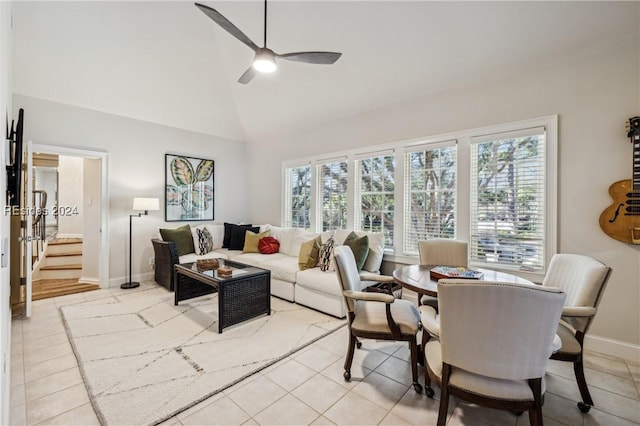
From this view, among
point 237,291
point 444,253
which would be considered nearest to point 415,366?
point 444,253

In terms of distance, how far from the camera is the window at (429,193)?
364 cm

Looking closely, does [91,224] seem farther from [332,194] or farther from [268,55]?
[268,55]

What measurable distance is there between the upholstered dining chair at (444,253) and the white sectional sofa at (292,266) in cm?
86

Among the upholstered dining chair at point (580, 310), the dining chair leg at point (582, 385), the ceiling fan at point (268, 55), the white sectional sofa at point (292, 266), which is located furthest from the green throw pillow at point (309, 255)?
the dining chair leg at point (582, 385)

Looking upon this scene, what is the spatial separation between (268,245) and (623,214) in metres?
4.38

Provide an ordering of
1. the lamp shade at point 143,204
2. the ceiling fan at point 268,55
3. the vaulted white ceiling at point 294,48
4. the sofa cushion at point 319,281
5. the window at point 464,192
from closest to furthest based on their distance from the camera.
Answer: the ceiling fan at point 268,55 < the vaulted white ceiling at point 294,48 < the window at point 464,192 < the sofa cushion at point 319,281 < the lamp shade at point 143,204

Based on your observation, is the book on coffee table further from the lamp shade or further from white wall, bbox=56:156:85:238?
white wall, bbox=56:156:85:238

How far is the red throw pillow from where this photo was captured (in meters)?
4.93

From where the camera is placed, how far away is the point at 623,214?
2.56 metres

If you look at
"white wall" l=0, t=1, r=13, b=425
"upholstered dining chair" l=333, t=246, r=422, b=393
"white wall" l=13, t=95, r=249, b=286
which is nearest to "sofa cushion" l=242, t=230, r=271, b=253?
"white wall" l=13, t=95, r=249, b=286

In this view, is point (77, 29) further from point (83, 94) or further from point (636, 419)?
point (636, 419)

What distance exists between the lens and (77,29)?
359cm

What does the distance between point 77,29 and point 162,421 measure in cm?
453

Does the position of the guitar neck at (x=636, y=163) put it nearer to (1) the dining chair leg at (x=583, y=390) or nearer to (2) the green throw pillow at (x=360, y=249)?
(1) the dining chair leg at (x=583, y=390)
